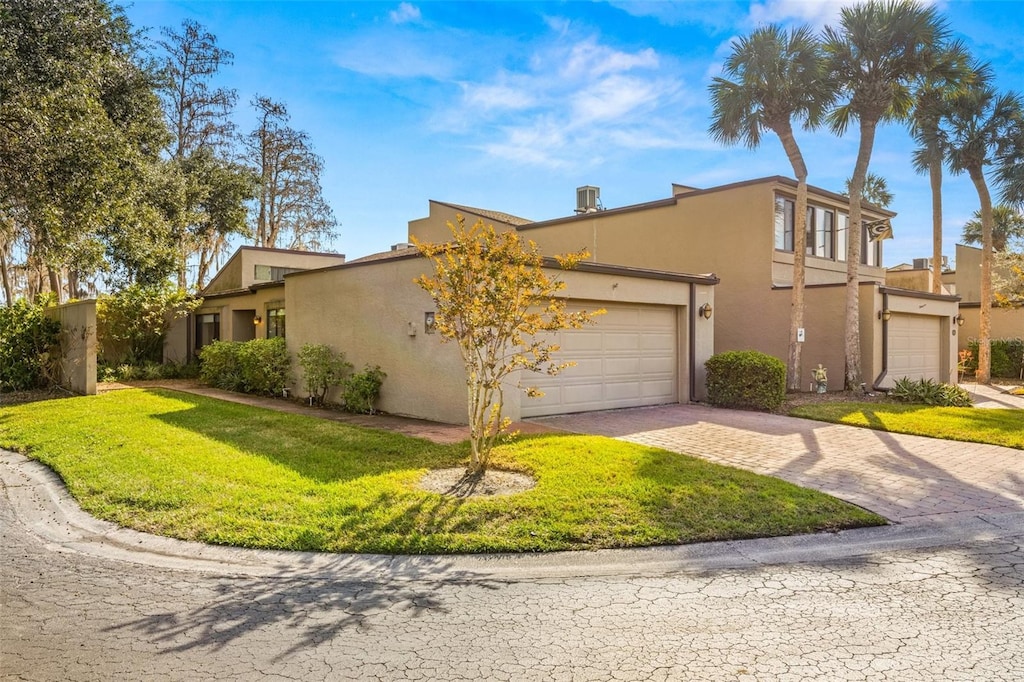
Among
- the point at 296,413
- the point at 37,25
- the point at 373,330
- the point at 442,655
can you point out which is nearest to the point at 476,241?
the point at 442,655

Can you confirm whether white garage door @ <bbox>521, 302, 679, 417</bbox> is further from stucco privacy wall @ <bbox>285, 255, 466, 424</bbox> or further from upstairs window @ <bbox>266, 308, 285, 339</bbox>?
upstairs window @ <bbox>266, 308, 285, 339</bbox>

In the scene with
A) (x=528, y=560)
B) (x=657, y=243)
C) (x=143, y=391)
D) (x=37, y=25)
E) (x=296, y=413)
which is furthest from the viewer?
(x=657, y=243)

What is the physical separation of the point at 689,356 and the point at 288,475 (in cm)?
958

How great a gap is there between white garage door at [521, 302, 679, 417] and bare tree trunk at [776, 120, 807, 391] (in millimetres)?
3691

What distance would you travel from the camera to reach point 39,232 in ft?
43.3

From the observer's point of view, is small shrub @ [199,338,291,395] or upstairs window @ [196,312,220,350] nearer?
small shrub @ [199,338,291,395]

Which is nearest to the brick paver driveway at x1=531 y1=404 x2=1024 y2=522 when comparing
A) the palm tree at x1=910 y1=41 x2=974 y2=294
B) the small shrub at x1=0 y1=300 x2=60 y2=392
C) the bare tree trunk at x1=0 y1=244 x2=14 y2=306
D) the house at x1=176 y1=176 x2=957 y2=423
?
the house at x1=176 y1=176 x2=957 y2=423

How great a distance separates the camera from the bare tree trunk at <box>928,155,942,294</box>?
21000 millimetres

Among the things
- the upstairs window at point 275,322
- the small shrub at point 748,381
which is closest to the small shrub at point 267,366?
the upstairs window at point 275,322

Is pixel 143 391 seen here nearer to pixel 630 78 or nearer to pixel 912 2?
pixel 630 78

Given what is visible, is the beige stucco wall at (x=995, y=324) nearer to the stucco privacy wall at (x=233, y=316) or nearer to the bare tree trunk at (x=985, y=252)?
the bare tree trunk at (x=985, y=252)

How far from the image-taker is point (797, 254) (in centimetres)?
1509

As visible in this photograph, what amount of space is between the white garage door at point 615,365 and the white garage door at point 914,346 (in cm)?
776

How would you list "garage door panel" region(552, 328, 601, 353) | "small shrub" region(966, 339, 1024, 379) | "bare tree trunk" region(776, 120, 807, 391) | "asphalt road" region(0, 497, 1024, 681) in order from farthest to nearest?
"small shrub" region(966, 339, 1024, 379) < "bare tree trunk" region(776, 120, 807, 391) < "garage door panel" region(552, 328, 601, 353) < "asphalt road" region(0, 497, 1024, 681)
